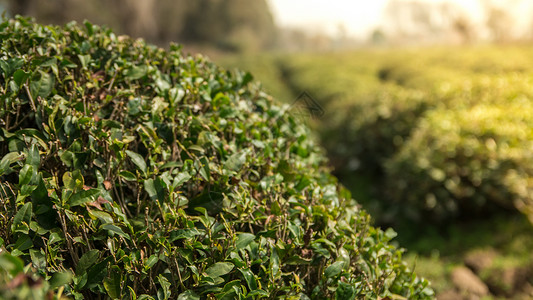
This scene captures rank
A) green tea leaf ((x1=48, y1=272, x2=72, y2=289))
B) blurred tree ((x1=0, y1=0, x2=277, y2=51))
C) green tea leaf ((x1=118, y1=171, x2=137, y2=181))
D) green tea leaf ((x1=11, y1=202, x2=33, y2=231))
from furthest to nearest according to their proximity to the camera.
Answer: blurred tree ((x1=0, y1=0, x2=277, y2=51)) < green tea leaf ((x1=118, y1=171, x2=137, y2=181)) < green tea leaf ((x1=11, y1=202, x2=33, y2=231)) < green tea leaf ((x1=48, y1=272, x2=72, y2=289))

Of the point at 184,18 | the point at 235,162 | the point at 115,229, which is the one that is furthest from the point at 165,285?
the point at 184,18

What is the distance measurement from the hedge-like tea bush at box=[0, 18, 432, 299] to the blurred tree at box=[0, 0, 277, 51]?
17.9 metres

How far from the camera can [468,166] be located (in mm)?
5027

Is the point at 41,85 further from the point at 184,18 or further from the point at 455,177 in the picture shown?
the point at 184,18

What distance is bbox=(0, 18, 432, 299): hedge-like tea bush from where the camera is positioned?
48.8 inches

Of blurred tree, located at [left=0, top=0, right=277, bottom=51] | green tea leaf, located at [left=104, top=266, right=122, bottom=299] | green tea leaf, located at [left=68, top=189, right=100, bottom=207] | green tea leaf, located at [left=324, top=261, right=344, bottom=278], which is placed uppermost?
blurred tree, located at [left=0, top=0, right=277, bottom=51]

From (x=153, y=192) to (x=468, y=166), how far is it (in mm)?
4606

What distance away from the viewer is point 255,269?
143 cm

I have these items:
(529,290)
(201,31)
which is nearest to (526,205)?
(529,290)

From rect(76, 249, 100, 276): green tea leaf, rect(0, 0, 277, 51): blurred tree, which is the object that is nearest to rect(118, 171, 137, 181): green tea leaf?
rect(76, 249, 100, 276): green tea leaf

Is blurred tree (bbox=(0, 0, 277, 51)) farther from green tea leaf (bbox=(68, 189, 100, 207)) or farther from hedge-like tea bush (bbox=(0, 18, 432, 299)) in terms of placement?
green tea leaf (bbox=(68, 189, 100, 207))

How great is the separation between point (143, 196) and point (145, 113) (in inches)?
13.2

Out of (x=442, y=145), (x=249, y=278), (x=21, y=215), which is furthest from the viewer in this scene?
(x=442, y=145)

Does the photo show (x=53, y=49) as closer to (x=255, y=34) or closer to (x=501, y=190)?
(x=501, y=190)
